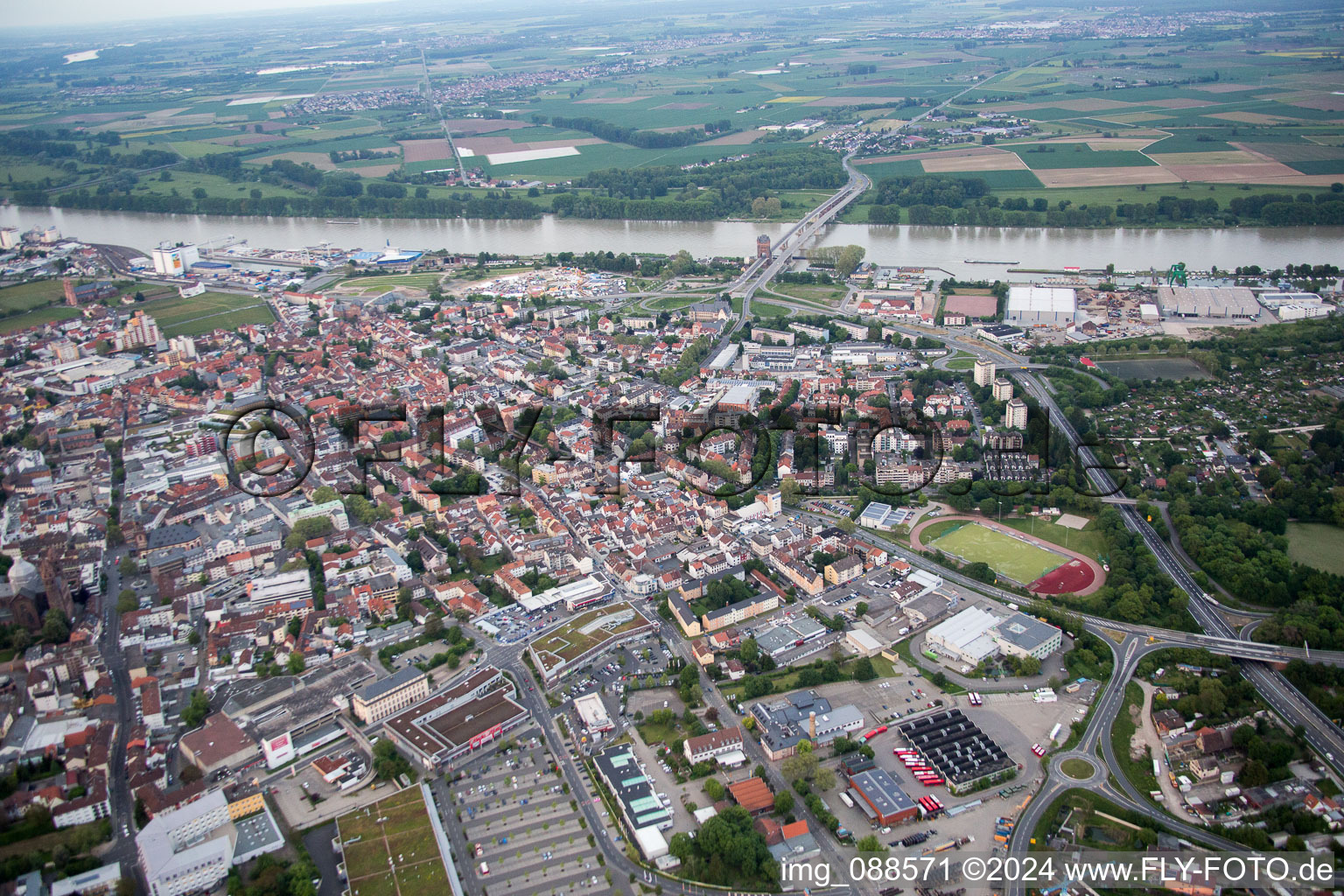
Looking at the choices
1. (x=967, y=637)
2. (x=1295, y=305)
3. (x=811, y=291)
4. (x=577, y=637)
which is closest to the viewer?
(x=967, y=637)

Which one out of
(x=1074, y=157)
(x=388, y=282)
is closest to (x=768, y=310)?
(x=388, y=282)

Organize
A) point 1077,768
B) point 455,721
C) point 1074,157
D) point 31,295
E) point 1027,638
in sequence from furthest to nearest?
point 1074,157 → point 31,295 → point 1027,638 → point 455,721 → point 1077,768

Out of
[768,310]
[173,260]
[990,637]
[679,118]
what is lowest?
[990,637]

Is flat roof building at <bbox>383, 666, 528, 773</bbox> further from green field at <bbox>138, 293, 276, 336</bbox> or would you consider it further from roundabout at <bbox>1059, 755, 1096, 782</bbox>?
green field at <bbox>138, 293, 276, 336</bbox>

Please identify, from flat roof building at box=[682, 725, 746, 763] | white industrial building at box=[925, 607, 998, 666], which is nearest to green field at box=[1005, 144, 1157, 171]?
white industrial building at box=[925, 607, 998, 666]

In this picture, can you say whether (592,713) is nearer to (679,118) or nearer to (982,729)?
(982,729)

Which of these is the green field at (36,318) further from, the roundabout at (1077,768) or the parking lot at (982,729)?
the roundabout at (1077,768)

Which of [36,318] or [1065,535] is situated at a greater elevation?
[36,318]

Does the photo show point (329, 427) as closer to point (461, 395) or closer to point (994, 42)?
point (461, 395)

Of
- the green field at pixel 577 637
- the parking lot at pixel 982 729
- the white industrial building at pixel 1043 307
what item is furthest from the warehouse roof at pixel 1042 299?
the green field at pixel 577 637
